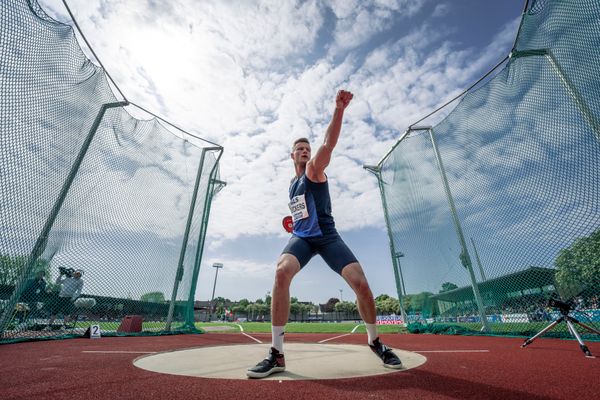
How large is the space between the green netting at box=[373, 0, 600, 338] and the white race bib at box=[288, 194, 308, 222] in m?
3.18

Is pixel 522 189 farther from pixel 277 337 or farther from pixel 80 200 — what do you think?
pixel 80 200

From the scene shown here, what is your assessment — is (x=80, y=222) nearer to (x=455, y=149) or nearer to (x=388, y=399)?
(x=388, y=399)

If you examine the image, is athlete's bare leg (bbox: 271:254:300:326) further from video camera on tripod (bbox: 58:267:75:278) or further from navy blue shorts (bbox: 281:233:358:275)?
video camera on tripod (bbox: 58:267:75:278)

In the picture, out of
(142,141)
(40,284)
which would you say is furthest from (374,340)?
(142,141)

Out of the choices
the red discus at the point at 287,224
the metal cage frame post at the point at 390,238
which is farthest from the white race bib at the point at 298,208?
the metal cage frame post at the point at 390,238

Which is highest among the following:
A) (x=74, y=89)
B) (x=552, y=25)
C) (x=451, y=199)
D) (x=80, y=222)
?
(x=552, y=25)

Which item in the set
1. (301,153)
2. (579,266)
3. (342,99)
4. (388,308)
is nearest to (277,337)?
(301,153)

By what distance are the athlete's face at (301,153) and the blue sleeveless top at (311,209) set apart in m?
0.21

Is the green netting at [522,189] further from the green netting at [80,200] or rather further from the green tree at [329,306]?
the green tree at [329,306]

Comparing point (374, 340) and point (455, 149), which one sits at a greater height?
point (455, 149)

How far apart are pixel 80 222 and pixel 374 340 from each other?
5500 mm

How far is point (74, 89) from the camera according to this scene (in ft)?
15.5

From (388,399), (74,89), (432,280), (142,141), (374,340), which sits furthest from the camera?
(432,280)

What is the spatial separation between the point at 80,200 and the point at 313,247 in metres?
4.79
